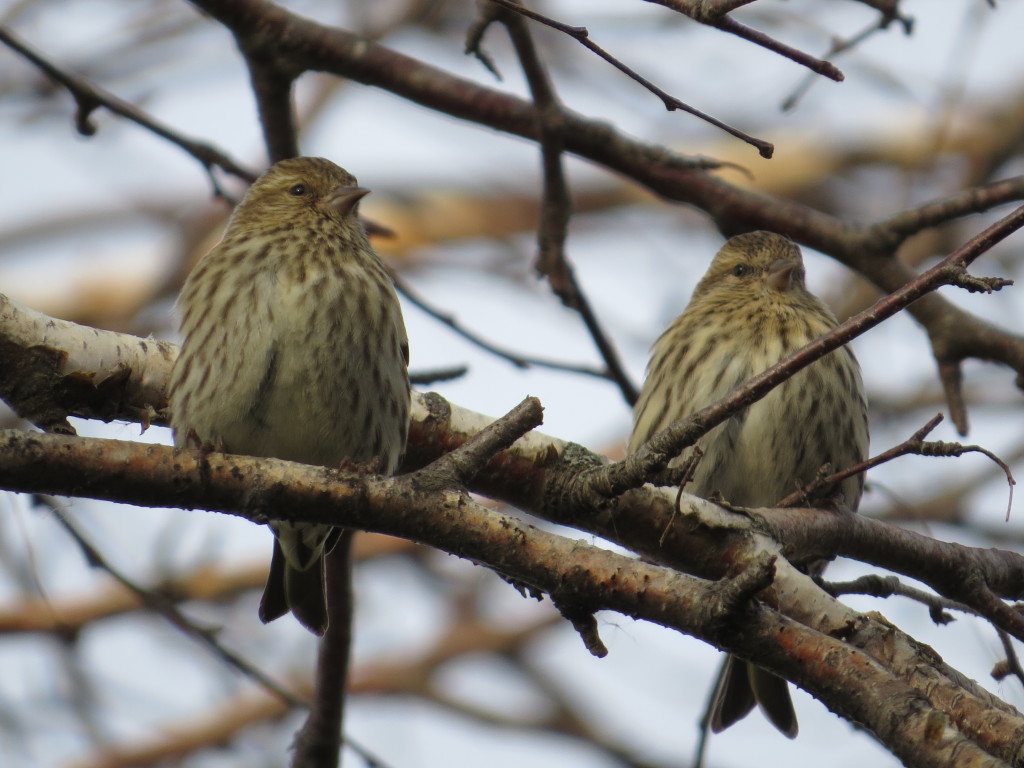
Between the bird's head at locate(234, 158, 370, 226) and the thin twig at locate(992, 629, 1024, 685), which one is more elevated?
the bird's head at locate(234, 158, 370, 226)

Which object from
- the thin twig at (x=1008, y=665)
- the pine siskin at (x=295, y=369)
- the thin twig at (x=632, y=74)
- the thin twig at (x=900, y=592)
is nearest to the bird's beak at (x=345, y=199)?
the pine siskin at (x=295, y=369)

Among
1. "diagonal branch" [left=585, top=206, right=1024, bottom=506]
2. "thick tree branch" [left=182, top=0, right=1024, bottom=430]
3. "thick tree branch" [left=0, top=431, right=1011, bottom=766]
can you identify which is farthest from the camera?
"thick tree branch" [left=182, top=0, right=1024, bottom=430]

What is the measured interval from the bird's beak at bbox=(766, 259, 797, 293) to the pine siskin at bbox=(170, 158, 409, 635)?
6.17ft

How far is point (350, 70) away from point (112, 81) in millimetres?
6060

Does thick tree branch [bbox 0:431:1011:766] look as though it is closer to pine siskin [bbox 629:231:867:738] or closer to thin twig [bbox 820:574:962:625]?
thin twig [bbox 820:574:962:625]

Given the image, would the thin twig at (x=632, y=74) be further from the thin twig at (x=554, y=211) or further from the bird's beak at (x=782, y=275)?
the bird's beak at (x=782, y=275)

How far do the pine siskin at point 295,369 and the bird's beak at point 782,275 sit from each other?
1881 millimetres

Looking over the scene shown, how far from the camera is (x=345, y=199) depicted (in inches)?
189

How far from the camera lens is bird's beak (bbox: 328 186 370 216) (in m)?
4.80

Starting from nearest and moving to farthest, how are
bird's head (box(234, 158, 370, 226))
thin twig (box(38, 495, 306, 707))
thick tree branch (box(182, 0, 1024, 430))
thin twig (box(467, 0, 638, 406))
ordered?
thin twig (box(38, 495, 306, 707)) < thick tree branch (box(182, 0, 1024, 430)) < thin twig (box(467, 0, 638, 406)) < bird's head (box(234, 158, 370, 226))

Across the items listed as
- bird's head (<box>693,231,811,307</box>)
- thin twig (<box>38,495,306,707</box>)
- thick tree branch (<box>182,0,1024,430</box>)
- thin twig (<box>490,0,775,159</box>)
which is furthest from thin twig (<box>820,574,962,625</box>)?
bird's head (<box>693,231,811,307</box>)

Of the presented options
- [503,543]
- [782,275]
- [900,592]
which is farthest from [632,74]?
[782,275]

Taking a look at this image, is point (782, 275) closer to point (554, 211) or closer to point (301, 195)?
point (554, 211)

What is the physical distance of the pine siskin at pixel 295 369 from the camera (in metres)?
3.98
